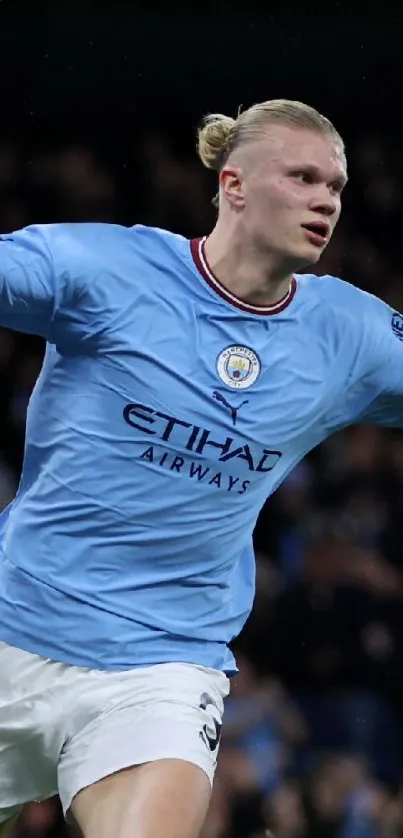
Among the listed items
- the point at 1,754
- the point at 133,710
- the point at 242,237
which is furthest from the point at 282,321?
the point at 1,754

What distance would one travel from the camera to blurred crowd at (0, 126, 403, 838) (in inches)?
189

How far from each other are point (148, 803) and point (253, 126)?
1171 millimetres

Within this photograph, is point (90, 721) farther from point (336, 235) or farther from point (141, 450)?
point (336, 235)

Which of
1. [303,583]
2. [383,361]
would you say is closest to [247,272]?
[383,361]

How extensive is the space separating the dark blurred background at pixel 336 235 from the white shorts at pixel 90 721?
2454mm

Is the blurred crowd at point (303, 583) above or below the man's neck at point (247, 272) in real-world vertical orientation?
below

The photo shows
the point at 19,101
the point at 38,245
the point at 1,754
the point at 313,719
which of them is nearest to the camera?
the point at 38,245

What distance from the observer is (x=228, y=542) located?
2422 millimetres

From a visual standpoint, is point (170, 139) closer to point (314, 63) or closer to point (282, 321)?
point (314, 63)

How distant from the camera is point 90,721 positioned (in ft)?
7.55

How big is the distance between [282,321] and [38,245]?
47 cm

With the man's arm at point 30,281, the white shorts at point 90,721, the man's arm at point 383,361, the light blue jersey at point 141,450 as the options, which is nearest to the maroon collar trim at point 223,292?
the light blue jersey at point 141,450

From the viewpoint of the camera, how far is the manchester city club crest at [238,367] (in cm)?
238

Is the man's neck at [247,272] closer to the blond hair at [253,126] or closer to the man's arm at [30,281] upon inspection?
the blond hair at [253,126]
